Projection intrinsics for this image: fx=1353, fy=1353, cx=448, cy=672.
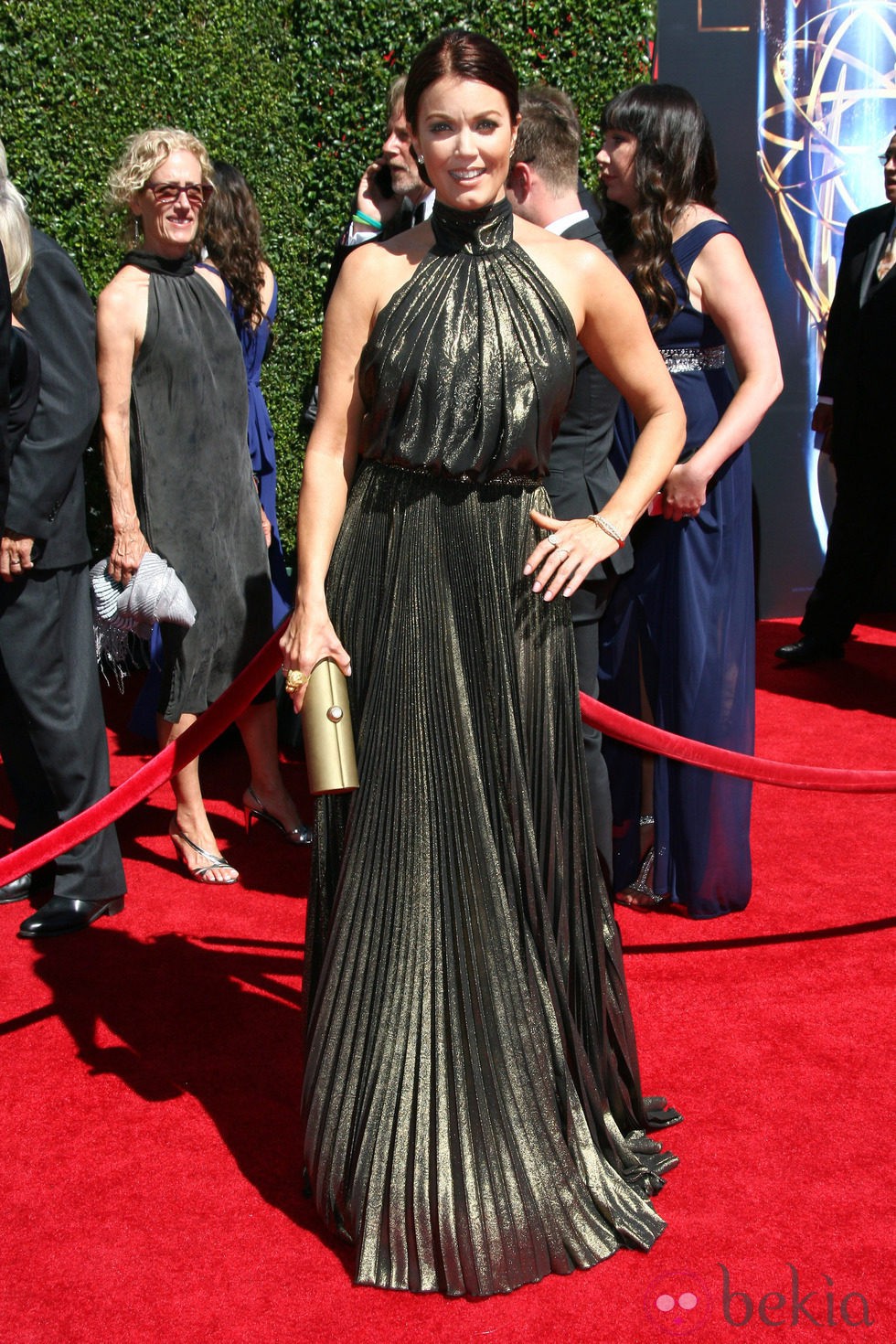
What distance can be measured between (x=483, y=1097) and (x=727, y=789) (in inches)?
72.9

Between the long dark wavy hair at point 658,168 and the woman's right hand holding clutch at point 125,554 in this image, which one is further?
the woman's right hand holding clutch at point 125,554

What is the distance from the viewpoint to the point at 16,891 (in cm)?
436

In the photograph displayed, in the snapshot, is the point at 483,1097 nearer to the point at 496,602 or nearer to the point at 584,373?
the point at 496,602

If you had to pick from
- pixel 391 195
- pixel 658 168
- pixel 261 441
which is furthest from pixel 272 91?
pixel 658 168

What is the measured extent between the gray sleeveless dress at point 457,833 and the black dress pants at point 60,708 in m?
1.65

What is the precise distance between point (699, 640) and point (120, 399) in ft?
6.42

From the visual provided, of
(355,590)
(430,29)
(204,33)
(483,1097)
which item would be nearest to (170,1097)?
(483,1097)

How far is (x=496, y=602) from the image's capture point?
254 centimetres

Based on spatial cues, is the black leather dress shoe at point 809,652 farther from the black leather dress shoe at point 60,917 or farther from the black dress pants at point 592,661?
the black leather dress shoe at point 60,917

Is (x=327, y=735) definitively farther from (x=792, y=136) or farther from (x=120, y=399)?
(x=792, y=136)

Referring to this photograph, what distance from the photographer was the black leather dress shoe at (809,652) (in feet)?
23.5

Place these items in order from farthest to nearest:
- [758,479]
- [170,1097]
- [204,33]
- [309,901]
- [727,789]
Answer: [758,479] → [204,33] → [727,789] → [170,1097] → [309,901]

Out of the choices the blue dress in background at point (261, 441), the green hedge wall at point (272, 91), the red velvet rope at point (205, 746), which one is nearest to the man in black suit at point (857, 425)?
the green hedge wall at point (272, 91)

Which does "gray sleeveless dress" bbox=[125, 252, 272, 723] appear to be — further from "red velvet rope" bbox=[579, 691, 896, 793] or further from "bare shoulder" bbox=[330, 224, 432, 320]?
"bare shoulder" bbox=[330, 224, 432, 320]
